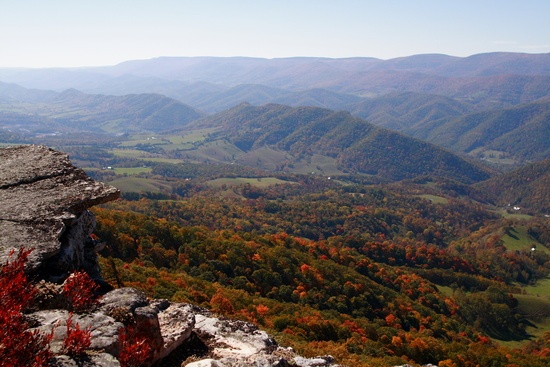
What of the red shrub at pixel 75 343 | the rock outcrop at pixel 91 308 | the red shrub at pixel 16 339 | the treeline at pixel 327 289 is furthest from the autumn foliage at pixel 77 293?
the treeline at pixel 327 289

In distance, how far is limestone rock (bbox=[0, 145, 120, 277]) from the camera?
14.4m

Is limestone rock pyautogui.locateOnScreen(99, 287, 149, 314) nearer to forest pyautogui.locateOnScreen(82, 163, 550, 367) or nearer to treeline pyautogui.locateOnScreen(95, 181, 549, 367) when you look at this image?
forest pyautogui.locateOnScreen(82, 163, 550, 367)

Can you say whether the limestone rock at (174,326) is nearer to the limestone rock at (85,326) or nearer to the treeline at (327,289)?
the limestone rock at (85,326)

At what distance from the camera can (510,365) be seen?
56.2 meters

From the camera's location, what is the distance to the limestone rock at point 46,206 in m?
14.4

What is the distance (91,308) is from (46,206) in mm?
5497

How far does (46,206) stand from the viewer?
1595 cm

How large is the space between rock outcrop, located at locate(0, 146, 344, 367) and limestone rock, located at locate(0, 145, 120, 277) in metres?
0.03

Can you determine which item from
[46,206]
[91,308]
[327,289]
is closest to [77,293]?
[91,308]

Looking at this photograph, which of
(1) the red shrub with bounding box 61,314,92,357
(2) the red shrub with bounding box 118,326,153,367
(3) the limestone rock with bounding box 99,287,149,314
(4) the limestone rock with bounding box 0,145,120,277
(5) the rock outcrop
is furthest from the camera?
(4) the limestone rock with bounding box 0,145,120,277

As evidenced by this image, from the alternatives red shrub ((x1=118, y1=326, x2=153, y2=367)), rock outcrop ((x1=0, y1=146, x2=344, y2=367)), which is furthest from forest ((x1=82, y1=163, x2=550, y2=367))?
red shrub ((x1=118, y1=326, x2=153, y2=367))

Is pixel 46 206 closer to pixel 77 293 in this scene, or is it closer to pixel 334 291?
pixel 77 293

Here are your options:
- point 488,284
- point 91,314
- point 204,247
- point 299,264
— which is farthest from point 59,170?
point 488,284

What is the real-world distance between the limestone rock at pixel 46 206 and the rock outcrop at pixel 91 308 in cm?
3
